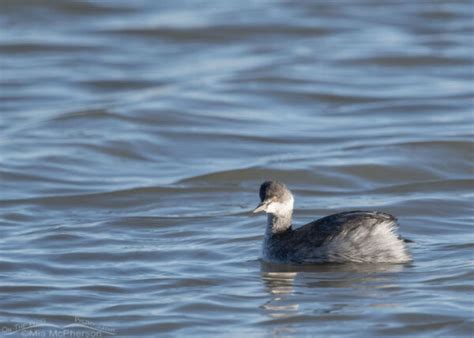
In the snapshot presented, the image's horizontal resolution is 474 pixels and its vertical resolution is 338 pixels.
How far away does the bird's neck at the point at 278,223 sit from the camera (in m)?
11.5

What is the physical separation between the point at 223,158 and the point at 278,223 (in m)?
4.50

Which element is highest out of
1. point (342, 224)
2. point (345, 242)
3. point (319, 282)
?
point (342, 224)

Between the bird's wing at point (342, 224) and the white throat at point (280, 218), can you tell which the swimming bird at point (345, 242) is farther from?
the white throat at point (280, 218)

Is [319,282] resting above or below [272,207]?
below

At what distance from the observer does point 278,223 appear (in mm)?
11562

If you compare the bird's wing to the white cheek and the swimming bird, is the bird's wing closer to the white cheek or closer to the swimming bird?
the swimming bird

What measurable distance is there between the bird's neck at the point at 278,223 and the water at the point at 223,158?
0.31m

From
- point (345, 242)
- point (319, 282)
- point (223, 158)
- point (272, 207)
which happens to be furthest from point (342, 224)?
point (223, 158)

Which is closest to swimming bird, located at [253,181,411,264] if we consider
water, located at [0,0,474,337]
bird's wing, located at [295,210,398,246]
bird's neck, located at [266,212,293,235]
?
bird's wing, located at [295,210,398,246]

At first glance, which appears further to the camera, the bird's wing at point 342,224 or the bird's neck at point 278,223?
the bird's neck at point 278,223

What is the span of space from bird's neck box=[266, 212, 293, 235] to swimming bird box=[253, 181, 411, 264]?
210mm

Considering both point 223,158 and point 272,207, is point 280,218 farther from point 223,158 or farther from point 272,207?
point 223,158

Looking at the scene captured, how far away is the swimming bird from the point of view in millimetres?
10859

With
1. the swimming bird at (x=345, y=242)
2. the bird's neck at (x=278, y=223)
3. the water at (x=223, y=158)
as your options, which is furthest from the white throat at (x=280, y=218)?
the water at (x=223, y=158)
